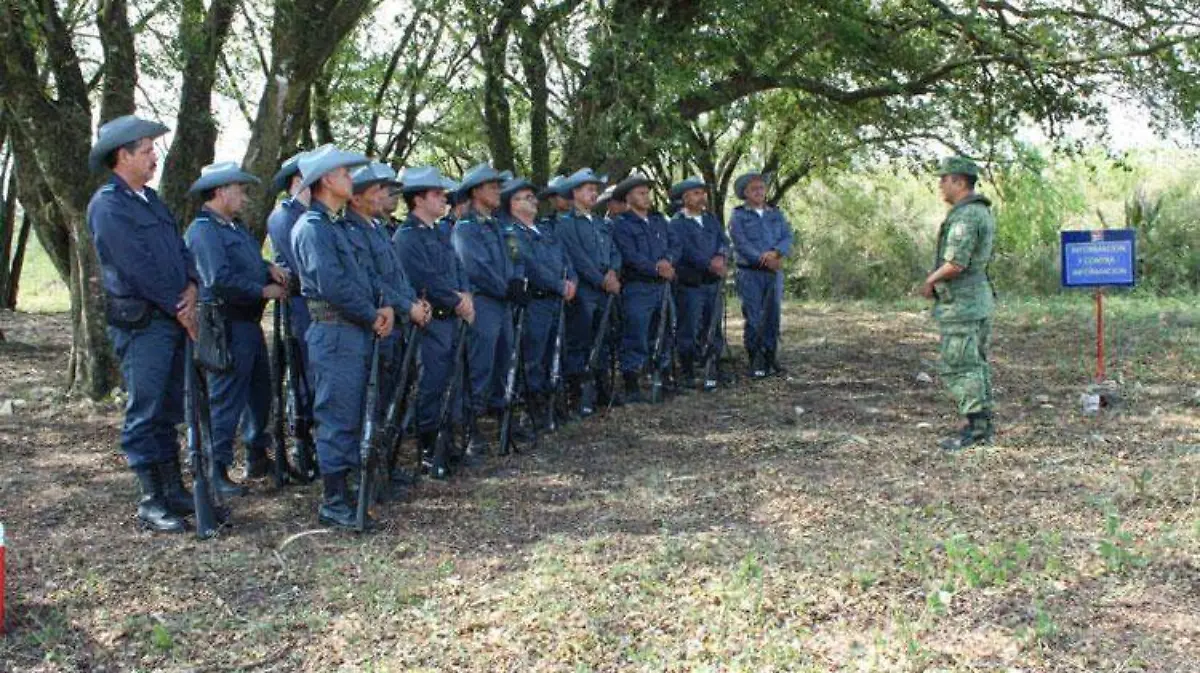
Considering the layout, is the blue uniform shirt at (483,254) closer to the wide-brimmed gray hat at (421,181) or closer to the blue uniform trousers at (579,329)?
the wide-brimmed gray hat at (421,181)

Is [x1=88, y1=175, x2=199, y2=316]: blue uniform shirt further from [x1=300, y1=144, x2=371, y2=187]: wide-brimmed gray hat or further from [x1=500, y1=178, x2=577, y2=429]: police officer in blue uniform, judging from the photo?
[x1=500, y1=178, x2=577, y2=429]: police officer in blue uniform

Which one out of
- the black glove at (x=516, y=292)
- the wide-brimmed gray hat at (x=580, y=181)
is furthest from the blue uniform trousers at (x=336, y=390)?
→ the wide-brimmed gray hat at (x=580, y=181)

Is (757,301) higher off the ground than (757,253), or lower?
lower

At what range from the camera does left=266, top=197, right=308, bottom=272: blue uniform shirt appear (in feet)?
23.0

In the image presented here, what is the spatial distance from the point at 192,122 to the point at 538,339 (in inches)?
132

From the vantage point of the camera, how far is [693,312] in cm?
1042

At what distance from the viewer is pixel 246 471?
7.21m

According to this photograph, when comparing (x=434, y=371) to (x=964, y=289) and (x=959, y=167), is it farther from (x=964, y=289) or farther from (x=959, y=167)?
(x=959, y=167)

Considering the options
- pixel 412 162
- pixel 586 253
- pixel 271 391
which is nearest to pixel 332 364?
pixel 271 391

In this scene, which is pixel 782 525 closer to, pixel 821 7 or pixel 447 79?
pixel 821 7

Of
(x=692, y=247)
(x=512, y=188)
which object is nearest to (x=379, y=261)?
(x=512, y=188)

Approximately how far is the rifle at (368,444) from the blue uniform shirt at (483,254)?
191 centimetres

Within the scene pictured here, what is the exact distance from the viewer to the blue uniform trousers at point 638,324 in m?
9.77

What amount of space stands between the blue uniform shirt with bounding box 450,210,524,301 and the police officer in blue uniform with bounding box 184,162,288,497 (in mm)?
1410
